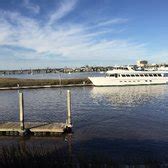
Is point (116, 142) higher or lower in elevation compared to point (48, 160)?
lower

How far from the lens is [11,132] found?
30.7 meters

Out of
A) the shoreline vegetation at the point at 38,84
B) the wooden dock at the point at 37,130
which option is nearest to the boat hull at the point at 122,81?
the shoreline vegetation at the point at 38,84

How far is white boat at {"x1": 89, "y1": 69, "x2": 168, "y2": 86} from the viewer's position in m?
93.4

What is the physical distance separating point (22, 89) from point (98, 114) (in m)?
46.7

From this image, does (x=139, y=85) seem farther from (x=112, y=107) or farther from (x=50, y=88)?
(x=112, y=107)

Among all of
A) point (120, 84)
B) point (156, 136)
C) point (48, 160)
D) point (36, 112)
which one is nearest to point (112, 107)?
point (36, 112)

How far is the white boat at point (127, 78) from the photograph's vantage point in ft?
307

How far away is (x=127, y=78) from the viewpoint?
9481 centimetres

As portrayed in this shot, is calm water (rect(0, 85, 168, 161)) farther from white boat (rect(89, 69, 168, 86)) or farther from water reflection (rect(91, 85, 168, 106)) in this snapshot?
white boat (rect(89, 69, 168, 86))

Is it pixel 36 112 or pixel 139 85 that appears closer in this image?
pixel 36 112

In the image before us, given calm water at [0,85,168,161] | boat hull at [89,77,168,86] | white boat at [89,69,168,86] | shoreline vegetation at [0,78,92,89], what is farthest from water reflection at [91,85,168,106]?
shoreline vegetation at [0,78,92,89]

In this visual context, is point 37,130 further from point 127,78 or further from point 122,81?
point 127,78

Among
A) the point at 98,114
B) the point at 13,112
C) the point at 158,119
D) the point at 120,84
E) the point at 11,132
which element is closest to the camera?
the point at 11,132

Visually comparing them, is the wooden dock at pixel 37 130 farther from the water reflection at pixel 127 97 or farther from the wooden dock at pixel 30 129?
the water reflection at pixel 127 97
